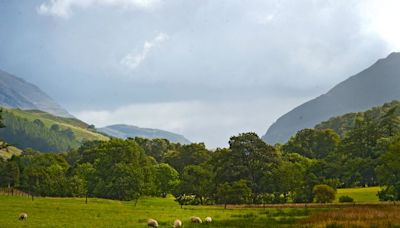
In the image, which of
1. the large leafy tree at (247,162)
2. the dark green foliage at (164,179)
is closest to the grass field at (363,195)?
the large leafy tree at (247,162)

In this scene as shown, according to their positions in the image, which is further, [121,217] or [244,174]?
[244,174]

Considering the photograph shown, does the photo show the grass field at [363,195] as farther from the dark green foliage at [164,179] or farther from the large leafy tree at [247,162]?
the dark green foliage at [164,179]

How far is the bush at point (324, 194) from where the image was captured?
87.9 metres

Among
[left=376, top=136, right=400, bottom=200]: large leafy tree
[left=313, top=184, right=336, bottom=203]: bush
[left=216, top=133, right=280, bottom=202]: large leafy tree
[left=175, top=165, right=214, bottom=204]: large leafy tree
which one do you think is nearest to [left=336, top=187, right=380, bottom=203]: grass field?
[left=313, top=184, right=336, bottom=203]: bush

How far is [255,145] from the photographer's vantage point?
112 meters

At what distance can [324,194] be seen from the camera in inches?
3474

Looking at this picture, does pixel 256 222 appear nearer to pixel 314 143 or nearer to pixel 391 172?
pixel 391 172

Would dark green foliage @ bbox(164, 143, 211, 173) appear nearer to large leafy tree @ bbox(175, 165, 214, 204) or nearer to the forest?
the forest

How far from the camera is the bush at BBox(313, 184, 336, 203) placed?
288 ft

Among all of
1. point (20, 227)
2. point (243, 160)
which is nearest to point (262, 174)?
point (243, 160)

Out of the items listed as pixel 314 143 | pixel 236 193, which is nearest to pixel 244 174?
pixel 236 193

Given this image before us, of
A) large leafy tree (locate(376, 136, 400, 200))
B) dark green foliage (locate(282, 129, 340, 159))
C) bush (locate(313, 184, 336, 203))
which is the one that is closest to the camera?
large leafy tree (locate(376, 136, 400, 200))

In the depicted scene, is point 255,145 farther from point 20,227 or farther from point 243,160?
point 20,227

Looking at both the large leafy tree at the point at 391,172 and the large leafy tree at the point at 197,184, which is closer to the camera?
the large leafy tree at the point at 391,172
